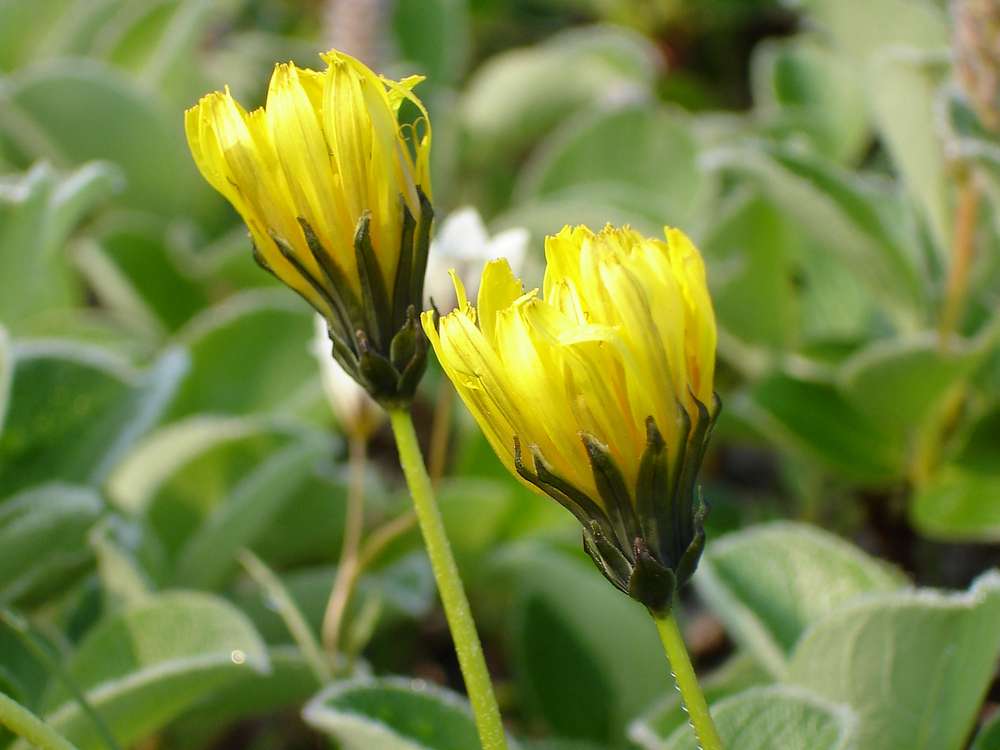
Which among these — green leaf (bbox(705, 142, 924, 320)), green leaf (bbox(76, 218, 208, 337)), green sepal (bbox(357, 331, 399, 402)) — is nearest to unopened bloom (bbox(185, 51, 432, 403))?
green sepal (bbox(357, 331, 399, 402))

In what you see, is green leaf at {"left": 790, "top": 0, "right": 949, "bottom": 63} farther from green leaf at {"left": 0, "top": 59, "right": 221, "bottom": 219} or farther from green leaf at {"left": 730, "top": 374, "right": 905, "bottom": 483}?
green leaf at {"left": 0, "top": 59, "right": 221, "bottom": 219}

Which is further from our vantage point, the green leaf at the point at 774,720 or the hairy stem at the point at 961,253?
the hairy stem at the point at 961,253

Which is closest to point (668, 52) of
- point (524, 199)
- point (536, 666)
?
point (524, 199)

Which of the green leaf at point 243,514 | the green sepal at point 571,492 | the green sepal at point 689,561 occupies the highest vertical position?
the green sepal at point 571,492

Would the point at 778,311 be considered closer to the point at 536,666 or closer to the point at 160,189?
the point at 536,666

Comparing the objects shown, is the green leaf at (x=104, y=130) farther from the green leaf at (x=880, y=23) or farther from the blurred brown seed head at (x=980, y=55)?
the blurred brown seed head at (x=980, y=55)

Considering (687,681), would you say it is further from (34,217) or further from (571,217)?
(571,217)

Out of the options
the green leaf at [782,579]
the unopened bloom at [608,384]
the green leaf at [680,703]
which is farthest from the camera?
the green leaf at [782,579]

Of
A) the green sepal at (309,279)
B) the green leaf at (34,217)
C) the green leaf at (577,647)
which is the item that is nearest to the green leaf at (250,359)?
the green leaf at (34,217)
